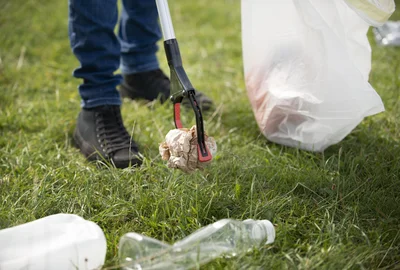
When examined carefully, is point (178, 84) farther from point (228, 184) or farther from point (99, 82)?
point (99, 82)

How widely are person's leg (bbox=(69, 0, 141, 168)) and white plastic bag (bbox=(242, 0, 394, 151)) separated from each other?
50cm

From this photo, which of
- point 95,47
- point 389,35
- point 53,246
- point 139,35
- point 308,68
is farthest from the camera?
point 389,35

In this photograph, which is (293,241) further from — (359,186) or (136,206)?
(136,206)

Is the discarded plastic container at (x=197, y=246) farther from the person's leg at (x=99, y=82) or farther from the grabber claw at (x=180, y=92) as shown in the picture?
the person's leg at (x=99, y=82)

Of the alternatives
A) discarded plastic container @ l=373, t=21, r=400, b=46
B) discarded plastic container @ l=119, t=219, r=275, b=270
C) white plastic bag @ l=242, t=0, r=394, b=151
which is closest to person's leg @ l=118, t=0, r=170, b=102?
white plastic bag @ l=242, t=0, r=394, b=151

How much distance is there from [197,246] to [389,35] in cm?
237

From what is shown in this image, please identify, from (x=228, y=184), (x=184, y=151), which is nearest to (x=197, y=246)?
(x=184, y=151)

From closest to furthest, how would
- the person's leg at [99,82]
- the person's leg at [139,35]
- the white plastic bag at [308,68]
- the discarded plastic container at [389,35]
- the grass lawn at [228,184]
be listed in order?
the grass lawn at [228,184], the white plastic bag at [308,68], the person's leg at [99,82], the person's leg at [139,35], the discarded plastic container at [389,35]

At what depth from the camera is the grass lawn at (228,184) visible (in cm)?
132

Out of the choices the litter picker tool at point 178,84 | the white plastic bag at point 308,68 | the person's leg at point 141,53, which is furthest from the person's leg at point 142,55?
the litter picker tool at point 178,84

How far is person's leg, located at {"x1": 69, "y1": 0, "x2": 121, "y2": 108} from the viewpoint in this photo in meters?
1.81

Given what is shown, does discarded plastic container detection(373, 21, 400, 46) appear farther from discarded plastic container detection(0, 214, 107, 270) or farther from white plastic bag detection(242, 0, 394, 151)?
discarded plastic container detection(0, 214, 107, 270)

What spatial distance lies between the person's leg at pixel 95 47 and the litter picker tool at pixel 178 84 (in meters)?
0.38

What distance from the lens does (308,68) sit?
174cm
